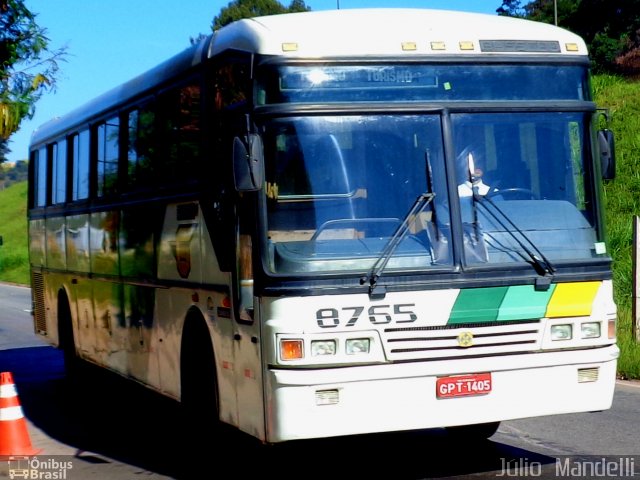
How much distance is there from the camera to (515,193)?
816 cm

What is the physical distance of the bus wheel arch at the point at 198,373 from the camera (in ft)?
30.1

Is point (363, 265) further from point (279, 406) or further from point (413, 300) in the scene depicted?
point (279, 406)

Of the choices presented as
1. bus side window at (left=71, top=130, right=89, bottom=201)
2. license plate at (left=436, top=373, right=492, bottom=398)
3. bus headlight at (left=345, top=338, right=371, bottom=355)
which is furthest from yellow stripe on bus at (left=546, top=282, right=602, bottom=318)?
bus side window at (left=71, top=130, right=89, bottom=201)

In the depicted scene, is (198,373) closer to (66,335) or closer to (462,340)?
(462,340)

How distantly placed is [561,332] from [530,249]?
61 centimetres

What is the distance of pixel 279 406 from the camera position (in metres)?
7.50

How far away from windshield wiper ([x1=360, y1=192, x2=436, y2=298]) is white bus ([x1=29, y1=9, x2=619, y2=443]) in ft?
0.04

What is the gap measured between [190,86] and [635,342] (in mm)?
7276

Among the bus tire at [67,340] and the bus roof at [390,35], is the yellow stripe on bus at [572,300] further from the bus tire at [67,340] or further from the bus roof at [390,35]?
the bus tire at [67,340]

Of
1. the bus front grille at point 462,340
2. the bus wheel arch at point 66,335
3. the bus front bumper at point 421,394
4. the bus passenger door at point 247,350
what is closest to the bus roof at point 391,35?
the bus passenger door at point 247,350

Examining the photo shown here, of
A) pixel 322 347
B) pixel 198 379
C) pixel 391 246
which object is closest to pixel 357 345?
pixel 322 347

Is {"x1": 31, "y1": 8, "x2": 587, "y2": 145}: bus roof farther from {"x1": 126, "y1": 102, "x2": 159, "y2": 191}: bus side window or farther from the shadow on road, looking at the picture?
the shadow on road

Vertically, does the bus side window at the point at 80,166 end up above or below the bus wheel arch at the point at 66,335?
above

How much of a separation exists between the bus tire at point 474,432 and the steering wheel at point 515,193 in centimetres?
234
